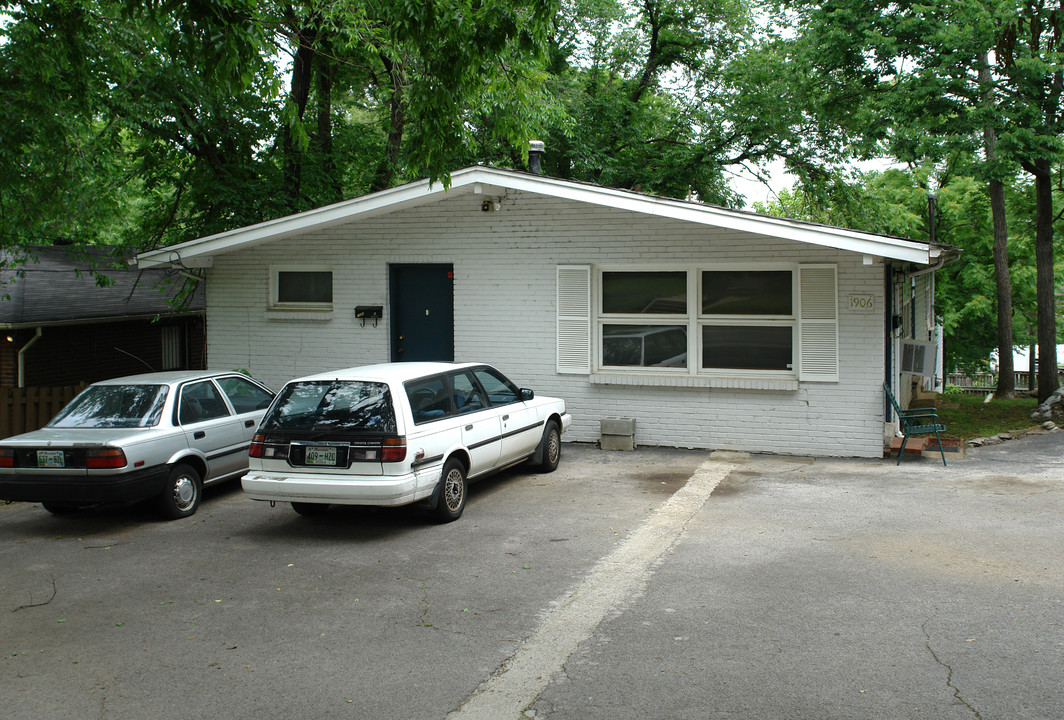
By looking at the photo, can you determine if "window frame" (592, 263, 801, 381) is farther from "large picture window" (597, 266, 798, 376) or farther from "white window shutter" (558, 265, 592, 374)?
"white window shutter" (558, 265, 592, 374)

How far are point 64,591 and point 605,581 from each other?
4126mm

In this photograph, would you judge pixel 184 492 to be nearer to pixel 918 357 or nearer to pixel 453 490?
pixel 453 490

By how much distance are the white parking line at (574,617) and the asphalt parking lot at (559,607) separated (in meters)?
0.02

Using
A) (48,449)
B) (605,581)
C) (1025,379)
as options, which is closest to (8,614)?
(48,449)

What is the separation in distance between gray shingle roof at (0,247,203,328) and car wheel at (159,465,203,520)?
24.9 feet

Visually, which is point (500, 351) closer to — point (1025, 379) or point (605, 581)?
point (605, 581)

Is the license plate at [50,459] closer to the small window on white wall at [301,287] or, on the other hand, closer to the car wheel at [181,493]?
the car wheel at [181,493]

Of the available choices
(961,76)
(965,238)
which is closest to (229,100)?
(961,76)

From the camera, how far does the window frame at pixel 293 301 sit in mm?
13648

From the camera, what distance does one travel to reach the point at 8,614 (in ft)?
20.3

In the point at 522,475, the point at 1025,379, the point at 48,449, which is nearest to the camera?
the point at 48,449

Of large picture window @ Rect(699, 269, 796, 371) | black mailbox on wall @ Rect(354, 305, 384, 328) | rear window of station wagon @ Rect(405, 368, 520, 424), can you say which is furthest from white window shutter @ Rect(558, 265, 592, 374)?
black mailbox on wall @ Rect(354, 305, 384, 328)

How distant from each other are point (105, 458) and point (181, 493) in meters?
0.98

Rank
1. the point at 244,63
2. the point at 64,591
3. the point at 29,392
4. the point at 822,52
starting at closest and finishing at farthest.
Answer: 1. the point at 64,591
2. the point at 244,63
3. the point at 29,392
4. the point at 822,52
